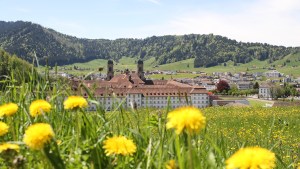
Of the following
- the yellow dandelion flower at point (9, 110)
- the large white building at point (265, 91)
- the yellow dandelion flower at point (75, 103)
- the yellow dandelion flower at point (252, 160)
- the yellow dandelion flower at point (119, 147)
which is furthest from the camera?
the large white building at point (265, 91)

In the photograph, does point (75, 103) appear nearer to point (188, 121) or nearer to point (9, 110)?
point (9, 110)

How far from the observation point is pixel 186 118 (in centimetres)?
126

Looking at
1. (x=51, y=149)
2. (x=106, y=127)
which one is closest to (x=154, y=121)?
(x=106, y=127)

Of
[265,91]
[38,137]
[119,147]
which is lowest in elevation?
[265,91]

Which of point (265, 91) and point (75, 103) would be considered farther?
point (265, 91)

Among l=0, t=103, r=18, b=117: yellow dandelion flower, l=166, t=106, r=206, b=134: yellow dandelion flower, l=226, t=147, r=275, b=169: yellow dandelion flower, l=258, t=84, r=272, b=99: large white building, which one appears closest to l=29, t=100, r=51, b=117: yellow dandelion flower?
l=0, t=103, r=18, b=117: yellow dandelion flower

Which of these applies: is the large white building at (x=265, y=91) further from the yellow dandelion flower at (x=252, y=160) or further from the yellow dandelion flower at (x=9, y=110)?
the yellow dandelion flower at (x=252, y=160)

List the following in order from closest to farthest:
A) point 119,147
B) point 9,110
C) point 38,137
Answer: point 38,137 < point 119,147 < point 9,110

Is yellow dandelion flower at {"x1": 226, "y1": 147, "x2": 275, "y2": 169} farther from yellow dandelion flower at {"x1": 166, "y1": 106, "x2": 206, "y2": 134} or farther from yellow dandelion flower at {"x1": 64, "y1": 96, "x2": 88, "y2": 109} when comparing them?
yellow dandelion flower at {"x1": 64, "y1": 96, "x2": 88, "y2": 109}

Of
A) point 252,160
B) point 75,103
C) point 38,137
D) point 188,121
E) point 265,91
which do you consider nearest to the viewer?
point 252,160

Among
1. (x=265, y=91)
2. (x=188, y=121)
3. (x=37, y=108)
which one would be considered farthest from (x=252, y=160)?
(x=265, y=91)

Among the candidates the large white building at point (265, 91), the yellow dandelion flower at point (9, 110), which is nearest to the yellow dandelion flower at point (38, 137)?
the yellow dandelion flower at point (9, 110)

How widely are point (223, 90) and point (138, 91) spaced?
78.7 metres

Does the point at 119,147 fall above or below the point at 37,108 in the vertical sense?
below
